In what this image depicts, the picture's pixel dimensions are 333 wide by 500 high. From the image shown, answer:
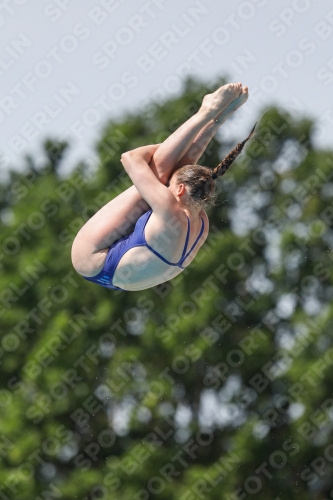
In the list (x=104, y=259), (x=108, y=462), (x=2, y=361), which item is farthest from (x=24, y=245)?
(x=104, y=259)

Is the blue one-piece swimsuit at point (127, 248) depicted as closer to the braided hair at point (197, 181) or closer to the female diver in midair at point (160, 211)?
the female diver in midair at point (160, 211)

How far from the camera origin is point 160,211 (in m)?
6.42

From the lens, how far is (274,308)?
1980 cm

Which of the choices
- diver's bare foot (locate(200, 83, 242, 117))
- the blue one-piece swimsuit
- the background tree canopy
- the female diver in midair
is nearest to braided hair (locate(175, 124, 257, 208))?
the female diver in midair

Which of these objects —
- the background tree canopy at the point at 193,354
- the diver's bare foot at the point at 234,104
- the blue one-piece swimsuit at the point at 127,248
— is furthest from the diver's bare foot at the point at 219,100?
the background tree canopy at the point at 193,354

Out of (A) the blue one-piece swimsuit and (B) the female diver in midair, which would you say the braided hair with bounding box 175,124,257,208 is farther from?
(A) the blue one-piece swimsuit

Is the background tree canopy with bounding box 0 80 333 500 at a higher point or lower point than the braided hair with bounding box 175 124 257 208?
lower

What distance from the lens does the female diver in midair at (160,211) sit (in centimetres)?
649

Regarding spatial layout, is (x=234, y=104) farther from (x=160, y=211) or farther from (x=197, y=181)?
(x=160, y=211)

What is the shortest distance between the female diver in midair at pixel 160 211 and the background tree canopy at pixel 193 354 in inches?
477

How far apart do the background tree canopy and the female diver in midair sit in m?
12.1

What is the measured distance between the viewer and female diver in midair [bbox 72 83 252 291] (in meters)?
6.49

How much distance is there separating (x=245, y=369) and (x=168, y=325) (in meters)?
1.96

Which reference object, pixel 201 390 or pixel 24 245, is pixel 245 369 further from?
pixel 24 245
